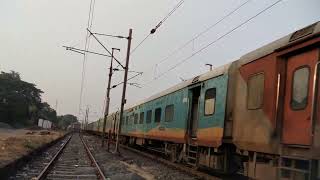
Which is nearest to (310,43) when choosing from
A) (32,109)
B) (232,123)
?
(232,123)

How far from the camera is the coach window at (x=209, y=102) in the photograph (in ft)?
52.2

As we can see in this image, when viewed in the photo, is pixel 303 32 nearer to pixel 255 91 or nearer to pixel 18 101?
pixel 255 91

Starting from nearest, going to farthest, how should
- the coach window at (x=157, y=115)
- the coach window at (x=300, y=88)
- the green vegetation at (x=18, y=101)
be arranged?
the coach window at (x=300, y=88) < the coach window at (x=157, y=115) < the green vegetation at (x=18, y=101)

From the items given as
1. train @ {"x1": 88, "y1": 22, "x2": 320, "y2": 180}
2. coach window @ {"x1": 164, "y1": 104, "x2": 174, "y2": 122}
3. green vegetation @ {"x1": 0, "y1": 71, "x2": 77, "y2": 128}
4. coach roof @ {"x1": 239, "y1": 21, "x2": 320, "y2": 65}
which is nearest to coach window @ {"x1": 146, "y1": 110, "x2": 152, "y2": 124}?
coach window @ {"x1": 164, "y1": 104, "x2": 174, "y2": 122}

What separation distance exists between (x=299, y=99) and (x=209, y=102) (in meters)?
6.57

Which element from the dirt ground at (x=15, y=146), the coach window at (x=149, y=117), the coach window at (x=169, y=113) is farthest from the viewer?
the coach window at (x=149, y=117)

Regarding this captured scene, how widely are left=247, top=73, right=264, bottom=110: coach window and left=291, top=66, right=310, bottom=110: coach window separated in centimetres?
141

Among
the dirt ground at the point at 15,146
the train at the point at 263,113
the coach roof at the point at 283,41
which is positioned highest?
the coach roof at the point at 283,41

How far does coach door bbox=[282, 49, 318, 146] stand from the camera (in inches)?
375

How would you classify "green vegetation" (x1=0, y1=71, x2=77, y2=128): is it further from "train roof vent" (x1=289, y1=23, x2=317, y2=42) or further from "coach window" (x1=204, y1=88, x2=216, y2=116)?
"train roof vent" (x1=289, y1=23, x2=317, y2=42)

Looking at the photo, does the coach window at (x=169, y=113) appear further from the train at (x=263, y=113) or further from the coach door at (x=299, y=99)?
the coach door at (x=299, y=99)

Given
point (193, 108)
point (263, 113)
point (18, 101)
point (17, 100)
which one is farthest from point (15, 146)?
point (18, 101)

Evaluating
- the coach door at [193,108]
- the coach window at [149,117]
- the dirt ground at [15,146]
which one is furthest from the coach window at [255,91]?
the coach window at [149,117]

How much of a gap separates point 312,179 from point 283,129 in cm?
156
